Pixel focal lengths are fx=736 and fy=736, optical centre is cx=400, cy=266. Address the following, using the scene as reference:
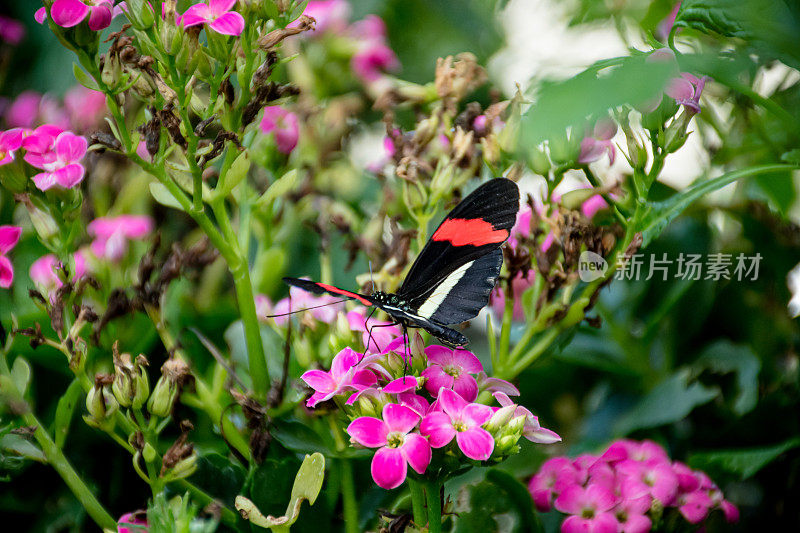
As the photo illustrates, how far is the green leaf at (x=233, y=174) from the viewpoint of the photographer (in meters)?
0.47

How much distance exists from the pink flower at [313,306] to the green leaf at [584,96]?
10.4 inches

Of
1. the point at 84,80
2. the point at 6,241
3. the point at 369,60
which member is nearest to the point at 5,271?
the point at 6,241

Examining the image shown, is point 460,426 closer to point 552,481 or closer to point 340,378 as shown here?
point 340,378

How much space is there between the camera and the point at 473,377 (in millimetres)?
457

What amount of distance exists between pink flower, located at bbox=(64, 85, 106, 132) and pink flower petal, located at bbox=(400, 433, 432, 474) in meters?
0.47

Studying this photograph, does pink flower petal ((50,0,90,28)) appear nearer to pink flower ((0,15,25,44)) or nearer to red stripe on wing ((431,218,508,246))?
red stripe on wing ((431,218,508,246))

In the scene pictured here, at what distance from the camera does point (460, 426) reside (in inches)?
16.1

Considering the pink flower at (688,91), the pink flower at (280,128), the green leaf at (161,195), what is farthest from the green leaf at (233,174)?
the pink flower at (688,91)

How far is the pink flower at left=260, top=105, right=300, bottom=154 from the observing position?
631 millimetres

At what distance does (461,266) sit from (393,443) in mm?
124

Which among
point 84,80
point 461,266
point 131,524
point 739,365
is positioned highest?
point 84,80

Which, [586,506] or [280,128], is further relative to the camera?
[280,128]

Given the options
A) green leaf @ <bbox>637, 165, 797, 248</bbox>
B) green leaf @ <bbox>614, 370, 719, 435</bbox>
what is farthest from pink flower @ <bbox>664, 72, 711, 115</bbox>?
green leaf @ <bbox>614, 370, 719, 435</bbox>

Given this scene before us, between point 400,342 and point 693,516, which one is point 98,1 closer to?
point 400,342
